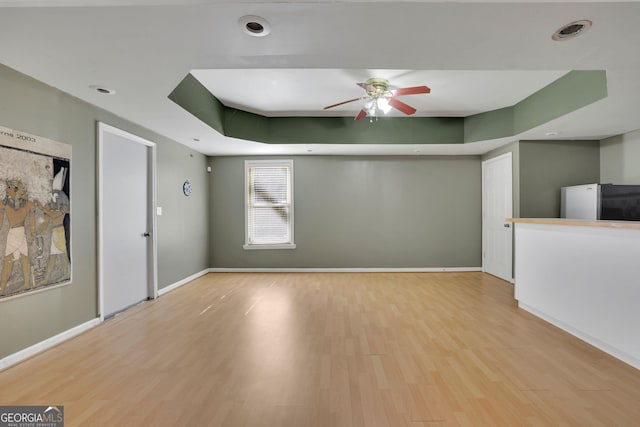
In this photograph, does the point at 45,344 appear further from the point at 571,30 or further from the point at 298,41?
the point at 571,30

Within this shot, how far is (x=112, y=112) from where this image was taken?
3559 millimetres

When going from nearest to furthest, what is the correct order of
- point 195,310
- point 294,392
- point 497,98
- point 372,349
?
point 294,392 < point 372,349 < point 195,310 < point 497,98

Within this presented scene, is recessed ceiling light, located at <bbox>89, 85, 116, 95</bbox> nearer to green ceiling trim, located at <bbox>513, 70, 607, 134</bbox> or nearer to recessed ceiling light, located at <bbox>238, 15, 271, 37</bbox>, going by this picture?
recessed ceiling light, located at <bbox>238, 15, 271, 37</bbox>

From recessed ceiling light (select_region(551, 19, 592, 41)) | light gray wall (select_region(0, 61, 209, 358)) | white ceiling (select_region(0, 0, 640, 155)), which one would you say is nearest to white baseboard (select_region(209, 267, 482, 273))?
light gray wall (select_region(0, 61, 209, 358))

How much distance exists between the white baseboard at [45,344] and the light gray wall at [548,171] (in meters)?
6.25

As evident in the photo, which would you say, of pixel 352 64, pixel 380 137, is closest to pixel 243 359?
pixel 352 64

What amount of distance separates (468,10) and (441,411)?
8.00ft

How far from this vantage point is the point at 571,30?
1987 mm

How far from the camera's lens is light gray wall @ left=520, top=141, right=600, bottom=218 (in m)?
4.98

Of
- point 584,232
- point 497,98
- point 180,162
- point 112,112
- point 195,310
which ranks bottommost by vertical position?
point 195,310

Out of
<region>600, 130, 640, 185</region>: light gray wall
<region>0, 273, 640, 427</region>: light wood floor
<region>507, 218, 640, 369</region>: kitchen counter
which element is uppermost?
<region>600, 130, 640, 185</region>: light gray wall

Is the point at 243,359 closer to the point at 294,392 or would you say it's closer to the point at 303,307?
the point at 294,392

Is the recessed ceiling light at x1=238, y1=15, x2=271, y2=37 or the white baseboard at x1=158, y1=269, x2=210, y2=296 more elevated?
the recessed ceiling light at x1=238, y1=15, x2=271, y2=37

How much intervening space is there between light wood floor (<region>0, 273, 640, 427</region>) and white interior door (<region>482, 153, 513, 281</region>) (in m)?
1.76
